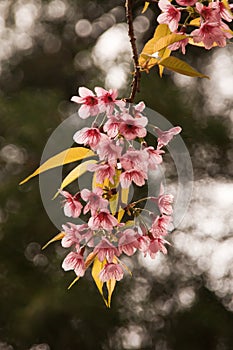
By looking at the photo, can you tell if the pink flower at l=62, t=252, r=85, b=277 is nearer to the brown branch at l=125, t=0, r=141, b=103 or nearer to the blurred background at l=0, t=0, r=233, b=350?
the brown branch at l=125, t=0, r=141, b=103

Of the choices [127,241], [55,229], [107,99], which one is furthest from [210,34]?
[55,229]

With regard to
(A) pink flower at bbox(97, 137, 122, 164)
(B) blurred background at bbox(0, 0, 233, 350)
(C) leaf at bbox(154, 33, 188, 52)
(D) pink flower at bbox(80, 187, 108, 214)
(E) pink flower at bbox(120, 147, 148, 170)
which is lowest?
(B) blurred background at bbox(0, 0, 233, 350)

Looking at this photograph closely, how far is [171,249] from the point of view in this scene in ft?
12.5

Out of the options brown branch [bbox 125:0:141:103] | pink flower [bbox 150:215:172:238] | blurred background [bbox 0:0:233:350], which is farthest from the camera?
blurred background [bbox 0:0:233:350]

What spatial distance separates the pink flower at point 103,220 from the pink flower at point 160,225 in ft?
0.28

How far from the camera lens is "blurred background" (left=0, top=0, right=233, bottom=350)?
3.54 meters

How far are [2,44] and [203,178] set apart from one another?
1.36m

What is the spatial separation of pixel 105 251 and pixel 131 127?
0.49 ft

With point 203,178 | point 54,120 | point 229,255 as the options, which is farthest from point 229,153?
point 54,120

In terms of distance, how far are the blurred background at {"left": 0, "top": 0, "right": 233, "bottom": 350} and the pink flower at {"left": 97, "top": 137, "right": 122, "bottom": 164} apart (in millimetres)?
2732

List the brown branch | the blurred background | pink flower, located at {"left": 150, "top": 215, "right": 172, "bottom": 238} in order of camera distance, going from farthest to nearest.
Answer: the blurred background < pink flower, located at {"left": 150, "top": 215, "right": 172, "bottom": 238} < the brown branch

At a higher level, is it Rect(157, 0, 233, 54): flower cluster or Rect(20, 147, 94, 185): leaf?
Rect(157, 0, 233, 54): flower cluster

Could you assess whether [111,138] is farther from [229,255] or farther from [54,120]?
[229,255]

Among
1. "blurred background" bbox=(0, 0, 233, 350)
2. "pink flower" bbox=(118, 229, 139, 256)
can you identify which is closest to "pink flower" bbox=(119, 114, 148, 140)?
"pink flower" bbox=(118, 229, 139, 256)
